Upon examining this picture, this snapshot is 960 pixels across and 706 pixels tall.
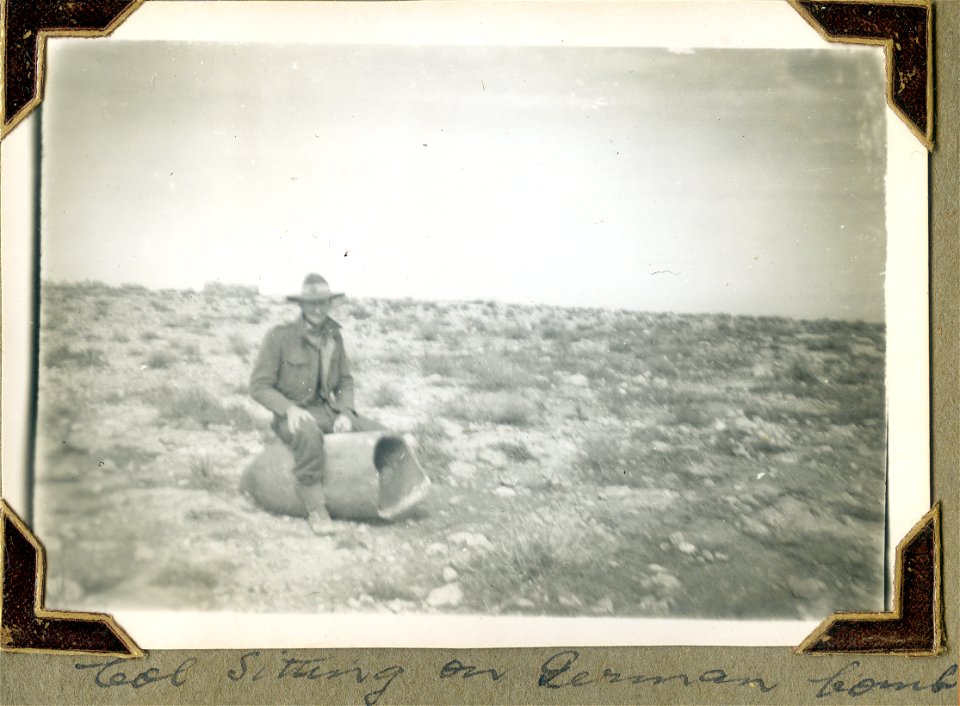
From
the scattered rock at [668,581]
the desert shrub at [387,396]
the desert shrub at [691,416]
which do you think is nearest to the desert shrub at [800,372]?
the desert shrub at [691,416]

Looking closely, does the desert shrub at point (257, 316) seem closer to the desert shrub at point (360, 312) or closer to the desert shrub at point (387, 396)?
the desert shrub at point (360, 312)

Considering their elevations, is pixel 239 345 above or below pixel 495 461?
above

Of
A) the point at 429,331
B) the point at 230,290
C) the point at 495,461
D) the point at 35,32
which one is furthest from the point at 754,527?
the point at 35,32

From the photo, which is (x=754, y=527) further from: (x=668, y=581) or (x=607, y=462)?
(x=607, y=462)

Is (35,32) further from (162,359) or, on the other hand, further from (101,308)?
(162,359)

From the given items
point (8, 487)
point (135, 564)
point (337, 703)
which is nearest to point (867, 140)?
point (337, 703)
